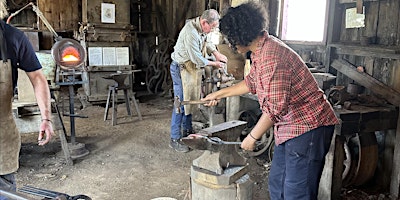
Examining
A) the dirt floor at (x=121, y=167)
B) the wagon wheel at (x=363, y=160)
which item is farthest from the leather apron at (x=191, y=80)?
the wagon wheel at (x=363, y=160)

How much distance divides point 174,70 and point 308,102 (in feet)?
8.52

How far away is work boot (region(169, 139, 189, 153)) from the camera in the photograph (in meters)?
4.35

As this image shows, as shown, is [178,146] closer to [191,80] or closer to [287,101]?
[191,80]

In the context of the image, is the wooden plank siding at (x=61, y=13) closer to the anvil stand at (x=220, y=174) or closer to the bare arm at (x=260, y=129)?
the anvil stand at (x=220, y=174)

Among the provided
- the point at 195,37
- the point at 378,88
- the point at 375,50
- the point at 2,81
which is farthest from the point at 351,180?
the point at 2,81

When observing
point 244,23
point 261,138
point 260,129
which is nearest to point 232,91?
point 260,129

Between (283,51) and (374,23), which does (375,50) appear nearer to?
(374,23)

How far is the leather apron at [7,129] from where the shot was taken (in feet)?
6.41

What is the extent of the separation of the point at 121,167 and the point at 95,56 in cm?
347

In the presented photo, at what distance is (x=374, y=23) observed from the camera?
329 cm

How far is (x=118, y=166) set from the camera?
3.90 m

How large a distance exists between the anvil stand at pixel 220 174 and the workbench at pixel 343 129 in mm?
762

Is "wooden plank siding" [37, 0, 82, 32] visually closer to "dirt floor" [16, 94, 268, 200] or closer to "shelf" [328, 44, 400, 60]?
"dirt floor" [16, 94, 268, 200]

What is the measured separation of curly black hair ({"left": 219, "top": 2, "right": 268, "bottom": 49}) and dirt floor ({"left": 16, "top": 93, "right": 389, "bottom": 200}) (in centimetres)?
151
